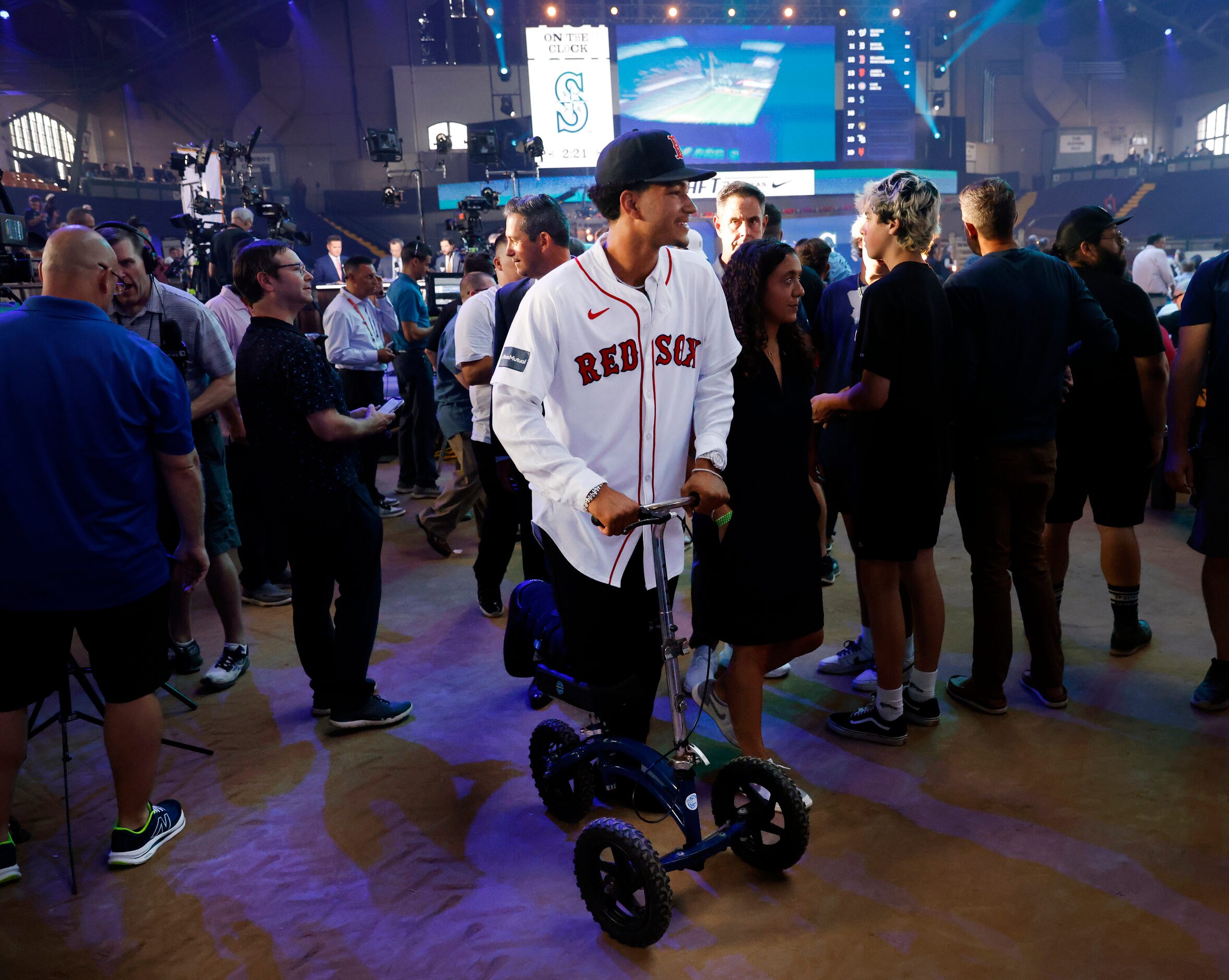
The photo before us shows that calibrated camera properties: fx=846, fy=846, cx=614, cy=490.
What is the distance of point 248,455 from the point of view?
4.34 meters

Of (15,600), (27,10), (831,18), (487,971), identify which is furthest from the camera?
(831,18)

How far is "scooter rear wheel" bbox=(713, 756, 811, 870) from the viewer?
6.57ft

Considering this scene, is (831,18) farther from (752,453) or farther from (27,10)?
(752,453)

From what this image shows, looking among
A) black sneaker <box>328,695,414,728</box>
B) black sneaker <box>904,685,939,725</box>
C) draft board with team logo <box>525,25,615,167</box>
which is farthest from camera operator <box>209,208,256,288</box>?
draft board with team logo <box>525,25,615,167</box>

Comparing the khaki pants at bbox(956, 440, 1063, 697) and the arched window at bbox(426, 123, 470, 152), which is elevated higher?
the arched window at bbox(426, 123, 470, 152)

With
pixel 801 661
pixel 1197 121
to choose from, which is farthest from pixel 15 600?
pixel 1197 121

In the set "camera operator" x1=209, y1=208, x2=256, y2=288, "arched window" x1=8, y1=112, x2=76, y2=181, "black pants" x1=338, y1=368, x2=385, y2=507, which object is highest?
"arched window" x1=8, y1=112, x2=76, y2=181

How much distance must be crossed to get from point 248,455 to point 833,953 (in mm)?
3632

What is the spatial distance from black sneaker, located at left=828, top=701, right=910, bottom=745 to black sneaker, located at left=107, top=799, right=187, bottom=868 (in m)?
2.07

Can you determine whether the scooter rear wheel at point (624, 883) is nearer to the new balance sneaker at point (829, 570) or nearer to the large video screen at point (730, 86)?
the new balance sneaker at point (829, 570)

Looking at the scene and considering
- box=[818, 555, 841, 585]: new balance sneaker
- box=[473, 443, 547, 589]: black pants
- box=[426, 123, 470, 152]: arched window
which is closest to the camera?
box=[473, 443, 547, 589]: black pants

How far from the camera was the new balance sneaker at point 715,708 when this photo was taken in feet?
7.02

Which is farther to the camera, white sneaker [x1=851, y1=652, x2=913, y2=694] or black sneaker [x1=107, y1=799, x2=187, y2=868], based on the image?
white sneaker [x1=851, y1=652, x2=913, y2=694]

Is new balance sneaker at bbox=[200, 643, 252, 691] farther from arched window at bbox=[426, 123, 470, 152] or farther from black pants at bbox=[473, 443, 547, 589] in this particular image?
arched window at bbox=[426, 123, 470, 152]
